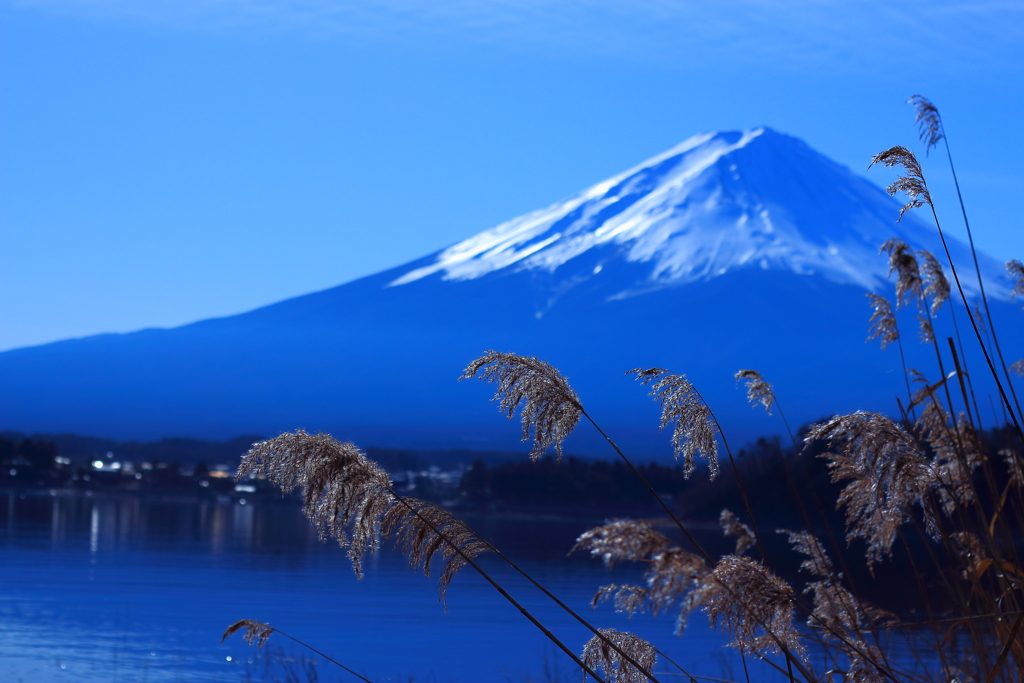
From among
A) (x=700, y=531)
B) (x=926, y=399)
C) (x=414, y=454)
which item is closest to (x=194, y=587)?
(x=926, y=399)

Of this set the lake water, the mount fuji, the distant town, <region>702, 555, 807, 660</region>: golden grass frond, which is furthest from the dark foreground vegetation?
the mount fuji

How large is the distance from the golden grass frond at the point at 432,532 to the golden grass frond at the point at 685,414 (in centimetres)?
53

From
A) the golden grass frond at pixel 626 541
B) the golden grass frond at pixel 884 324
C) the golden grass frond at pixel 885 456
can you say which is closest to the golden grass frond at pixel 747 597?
the golden grass frond at pixel 626 541

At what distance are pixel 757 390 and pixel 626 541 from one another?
145cm

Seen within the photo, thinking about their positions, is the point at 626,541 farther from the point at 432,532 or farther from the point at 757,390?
the point at 757,390

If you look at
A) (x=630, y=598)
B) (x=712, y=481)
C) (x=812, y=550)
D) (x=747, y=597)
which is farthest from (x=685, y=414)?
(x=812, y=550)

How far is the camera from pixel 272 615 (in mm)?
16578

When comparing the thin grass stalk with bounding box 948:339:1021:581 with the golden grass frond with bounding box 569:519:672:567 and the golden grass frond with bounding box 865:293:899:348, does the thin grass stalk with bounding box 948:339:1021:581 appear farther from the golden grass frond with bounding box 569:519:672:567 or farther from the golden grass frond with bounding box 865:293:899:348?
the golden grass frond with bounding box 569:519:672:567

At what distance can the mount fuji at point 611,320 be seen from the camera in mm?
97875

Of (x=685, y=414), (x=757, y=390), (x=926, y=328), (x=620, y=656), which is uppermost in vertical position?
(x=926, y=328)

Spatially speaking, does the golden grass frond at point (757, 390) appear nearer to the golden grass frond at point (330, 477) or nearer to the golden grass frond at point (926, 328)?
the golden grass frond at point (926, 328)

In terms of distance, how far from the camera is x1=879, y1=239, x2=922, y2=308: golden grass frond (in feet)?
9.99

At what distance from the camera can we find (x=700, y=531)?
42.7 m

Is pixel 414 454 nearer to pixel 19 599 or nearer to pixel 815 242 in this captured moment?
pixel 815 242
